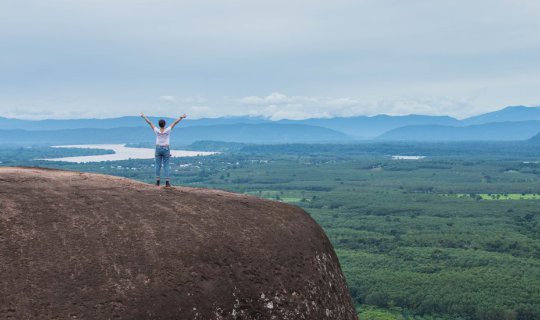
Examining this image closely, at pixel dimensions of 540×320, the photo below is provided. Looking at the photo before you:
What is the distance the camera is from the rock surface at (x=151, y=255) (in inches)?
646

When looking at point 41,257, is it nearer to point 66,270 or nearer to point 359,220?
point 66,270

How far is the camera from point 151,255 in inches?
707

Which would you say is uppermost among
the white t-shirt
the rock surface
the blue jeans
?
the white t-shirt

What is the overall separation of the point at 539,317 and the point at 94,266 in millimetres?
77921

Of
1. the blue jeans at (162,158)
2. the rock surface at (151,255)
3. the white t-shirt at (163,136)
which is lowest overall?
the rock surface at (151,255)

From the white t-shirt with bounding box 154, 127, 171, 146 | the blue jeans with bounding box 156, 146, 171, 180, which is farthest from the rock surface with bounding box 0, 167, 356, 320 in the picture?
the white t-shirt with bounding box 154, 127, 171, 146

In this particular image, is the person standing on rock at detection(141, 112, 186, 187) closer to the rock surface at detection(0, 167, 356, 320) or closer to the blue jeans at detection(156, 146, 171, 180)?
the blue jeans at detection(156, 146, 171, 180)

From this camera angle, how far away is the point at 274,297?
19.2 m

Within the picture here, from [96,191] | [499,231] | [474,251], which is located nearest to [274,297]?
[96,191]

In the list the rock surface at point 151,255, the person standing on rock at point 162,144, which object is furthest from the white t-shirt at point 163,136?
the rock surface at point 151,255

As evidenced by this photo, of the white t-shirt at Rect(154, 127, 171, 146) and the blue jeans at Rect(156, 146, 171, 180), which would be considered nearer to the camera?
the white t-shirt at Rect(154, 127, 171, 146)

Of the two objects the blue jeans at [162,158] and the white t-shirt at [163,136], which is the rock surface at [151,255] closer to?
the blue jeans at [162,158]

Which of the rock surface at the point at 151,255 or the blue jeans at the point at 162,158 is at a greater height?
the blue jeans at the point at 162,158

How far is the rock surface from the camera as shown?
53.8 ft
